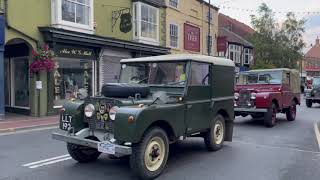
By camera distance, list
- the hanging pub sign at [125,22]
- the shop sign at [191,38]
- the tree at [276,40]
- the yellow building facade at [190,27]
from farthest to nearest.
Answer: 1. the tree at [276,40]
2. the shop sign at [191,38]
3. the yellow building facade at [190,27]
4. the hanging pub sign at [125,22]

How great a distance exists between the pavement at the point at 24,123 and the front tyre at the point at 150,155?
7.56 metres

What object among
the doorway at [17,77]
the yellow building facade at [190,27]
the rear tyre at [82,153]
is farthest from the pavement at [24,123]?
the yellow building facade at [190,27]

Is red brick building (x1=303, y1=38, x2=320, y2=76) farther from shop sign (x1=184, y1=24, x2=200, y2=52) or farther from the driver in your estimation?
the driver

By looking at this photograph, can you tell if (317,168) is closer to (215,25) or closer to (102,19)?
(102,19)

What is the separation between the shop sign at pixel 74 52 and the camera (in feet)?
58.9

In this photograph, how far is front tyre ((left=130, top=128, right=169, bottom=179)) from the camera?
628 cm

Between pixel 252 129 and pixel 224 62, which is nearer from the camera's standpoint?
pixel 224 62

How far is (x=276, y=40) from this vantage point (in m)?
47.6

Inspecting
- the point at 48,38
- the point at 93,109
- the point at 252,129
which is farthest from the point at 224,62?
the point at 48,38

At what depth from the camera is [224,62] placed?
920 centimetres

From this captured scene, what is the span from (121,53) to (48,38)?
18.5 feet

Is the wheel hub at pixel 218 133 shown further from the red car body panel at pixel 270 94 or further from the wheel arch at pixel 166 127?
the red car body panel at pixel 270 94

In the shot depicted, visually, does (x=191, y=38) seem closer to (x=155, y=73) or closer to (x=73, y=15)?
(x=73, y=15)

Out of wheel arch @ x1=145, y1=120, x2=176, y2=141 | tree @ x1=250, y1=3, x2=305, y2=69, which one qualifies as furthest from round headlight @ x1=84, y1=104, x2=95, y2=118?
tree @ x1=250, y1=3, x2=305, y2=69
